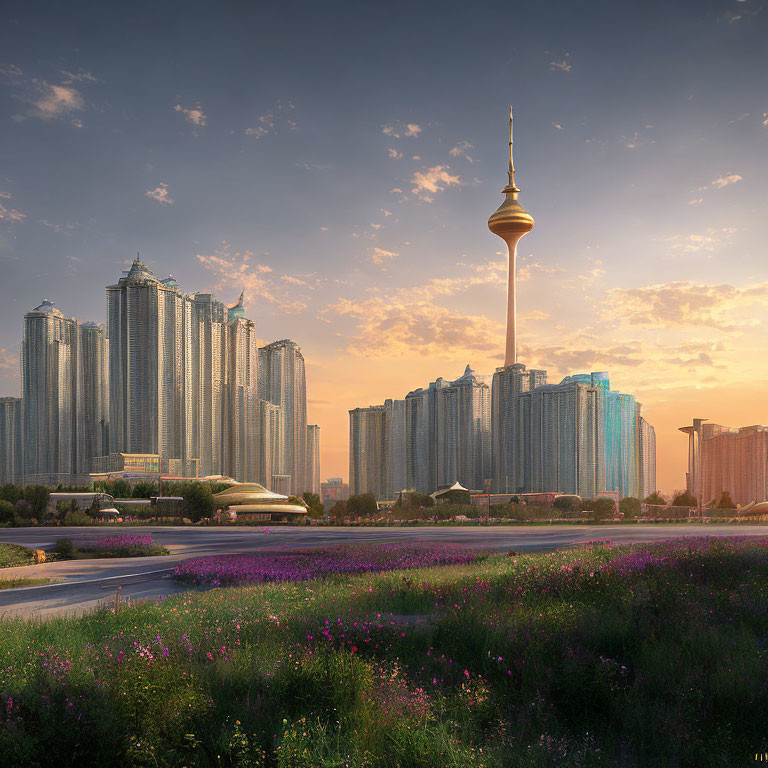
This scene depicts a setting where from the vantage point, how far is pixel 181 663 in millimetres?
6074

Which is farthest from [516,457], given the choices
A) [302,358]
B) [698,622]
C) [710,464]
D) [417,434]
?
[698,622]

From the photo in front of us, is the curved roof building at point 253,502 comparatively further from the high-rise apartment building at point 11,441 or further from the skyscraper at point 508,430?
the high-rise apartment building at point 11,441

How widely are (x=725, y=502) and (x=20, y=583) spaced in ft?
291

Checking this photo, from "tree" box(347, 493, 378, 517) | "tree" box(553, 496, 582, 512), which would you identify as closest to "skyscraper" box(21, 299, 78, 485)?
"tree" box(347, 493, 378, 517)

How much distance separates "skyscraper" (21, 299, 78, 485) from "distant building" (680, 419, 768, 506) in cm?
10725

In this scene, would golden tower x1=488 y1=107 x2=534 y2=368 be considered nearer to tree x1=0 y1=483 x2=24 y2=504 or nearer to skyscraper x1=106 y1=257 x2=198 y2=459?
skyscraper x1=106 y1=257 x2=198 y2=459

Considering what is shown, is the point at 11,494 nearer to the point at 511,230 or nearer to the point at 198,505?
the point at 198,505

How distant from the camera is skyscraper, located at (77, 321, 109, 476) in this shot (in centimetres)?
11769

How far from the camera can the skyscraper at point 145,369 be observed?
110 metres

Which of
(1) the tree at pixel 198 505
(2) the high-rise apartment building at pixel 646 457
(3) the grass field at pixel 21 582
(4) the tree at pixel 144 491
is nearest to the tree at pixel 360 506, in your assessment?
(1) the tree at pixel 198 505

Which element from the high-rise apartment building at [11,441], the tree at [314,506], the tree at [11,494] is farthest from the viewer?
the high-rise apartment building at [11,441]

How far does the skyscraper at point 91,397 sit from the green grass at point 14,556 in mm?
98869

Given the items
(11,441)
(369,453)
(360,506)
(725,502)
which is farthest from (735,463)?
(11,441)

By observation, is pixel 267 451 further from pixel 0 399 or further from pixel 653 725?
pixel 653 725
